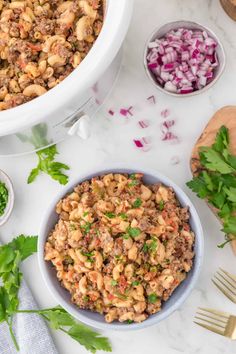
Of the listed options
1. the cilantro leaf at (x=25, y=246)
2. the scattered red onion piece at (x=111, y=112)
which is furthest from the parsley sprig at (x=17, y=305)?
the scattered red onion piece at (x=111, y=112)

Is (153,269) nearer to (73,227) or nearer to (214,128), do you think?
(73,227)

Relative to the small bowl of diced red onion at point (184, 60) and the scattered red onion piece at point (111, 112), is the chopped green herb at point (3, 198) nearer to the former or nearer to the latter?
the scattered red onion piece at point (111, 112)

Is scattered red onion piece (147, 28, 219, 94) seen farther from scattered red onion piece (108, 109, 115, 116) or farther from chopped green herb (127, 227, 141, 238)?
chopped green herb (127, 227, 141, 238)

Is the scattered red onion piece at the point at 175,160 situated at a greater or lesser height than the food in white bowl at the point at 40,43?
lesser

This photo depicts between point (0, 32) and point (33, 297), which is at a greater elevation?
point (0, 32)

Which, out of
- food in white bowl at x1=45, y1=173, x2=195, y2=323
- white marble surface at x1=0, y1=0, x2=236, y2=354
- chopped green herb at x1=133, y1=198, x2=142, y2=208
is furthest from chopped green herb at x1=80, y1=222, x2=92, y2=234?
white marble surface at x1=0, y1=0, x2=236, y2=354

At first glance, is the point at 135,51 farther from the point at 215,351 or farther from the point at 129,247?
the point at 215,351

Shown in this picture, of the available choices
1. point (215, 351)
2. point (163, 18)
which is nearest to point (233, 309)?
point (215, 351)
